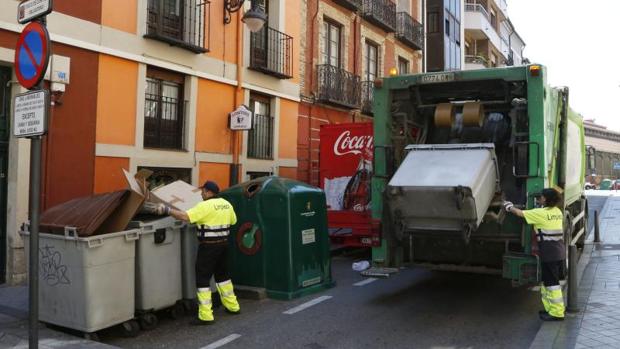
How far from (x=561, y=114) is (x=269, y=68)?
6.54 meters

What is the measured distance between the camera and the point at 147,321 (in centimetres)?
559

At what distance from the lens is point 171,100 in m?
10.1

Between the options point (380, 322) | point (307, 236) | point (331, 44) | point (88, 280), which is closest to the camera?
point (88, 280)

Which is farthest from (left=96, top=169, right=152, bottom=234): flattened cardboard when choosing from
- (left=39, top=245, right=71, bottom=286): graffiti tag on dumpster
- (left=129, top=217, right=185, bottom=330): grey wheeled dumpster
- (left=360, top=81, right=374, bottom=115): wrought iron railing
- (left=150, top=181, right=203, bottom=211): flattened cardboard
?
(left=360, top=81, right=374, bottom=115): wrought iron railing

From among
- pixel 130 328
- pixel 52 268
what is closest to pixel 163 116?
pixel 52 268

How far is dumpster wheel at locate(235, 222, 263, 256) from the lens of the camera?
22.5 ft

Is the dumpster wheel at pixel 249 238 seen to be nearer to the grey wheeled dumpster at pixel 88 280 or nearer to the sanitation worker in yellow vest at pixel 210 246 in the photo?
the sanitation worker in yellow vest at pixel 210 246

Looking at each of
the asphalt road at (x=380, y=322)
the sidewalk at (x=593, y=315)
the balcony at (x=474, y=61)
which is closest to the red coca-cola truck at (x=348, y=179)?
the asphalt road at (x=380, y=322)

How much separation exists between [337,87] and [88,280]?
10813 mm

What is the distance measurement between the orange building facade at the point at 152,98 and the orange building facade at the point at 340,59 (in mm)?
649

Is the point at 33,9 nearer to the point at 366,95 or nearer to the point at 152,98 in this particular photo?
the point at 152,98

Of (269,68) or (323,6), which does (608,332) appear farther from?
(323,6)

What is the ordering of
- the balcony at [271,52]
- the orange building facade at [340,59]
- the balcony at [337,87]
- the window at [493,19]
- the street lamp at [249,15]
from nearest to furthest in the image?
the street lamp at [249,15] → the balcony at [271,52] → the orange building facade at [340,59] → the balcony at [337,87] → the window at [493,19]

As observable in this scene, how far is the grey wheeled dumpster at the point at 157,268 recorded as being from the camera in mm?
5535
